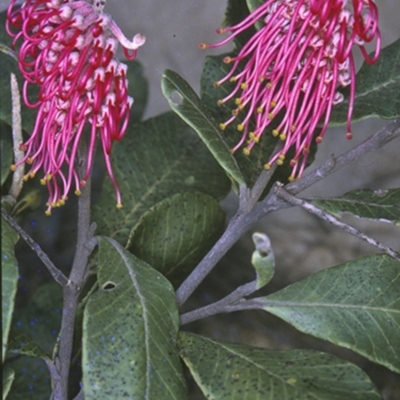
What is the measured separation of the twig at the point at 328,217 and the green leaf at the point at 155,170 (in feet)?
0.73

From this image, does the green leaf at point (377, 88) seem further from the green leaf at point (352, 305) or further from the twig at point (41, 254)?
the twig at point (41, 254)

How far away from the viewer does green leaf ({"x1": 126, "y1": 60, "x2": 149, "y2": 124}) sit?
948 millimetres

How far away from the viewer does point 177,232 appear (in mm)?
755

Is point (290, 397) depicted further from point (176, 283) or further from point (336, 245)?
point (336, 245)

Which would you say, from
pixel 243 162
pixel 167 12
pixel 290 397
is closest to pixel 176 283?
pixel 243 162

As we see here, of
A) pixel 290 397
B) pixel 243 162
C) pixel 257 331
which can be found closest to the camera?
pixel 290 397

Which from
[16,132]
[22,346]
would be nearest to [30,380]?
[22,346]

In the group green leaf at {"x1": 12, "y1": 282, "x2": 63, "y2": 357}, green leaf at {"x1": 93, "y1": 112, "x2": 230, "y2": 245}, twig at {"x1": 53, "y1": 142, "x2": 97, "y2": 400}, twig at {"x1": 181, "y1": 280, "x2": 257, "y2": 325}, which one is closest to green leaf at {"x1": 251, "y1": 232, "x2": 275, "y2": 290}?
twig at {"x1": 181, "y1": 280, "x2": 257, "y2": 325}

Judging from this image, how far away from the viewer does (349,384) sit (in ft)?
1.93

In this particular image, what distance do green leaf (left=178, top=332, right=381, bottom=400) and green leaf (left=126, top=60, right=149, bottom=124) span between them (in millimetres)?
411

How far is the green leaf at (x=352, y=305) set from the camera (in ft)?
2.04

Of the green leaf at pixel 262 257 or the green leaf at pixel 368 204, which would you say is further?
the green leaf at pixel 368 204

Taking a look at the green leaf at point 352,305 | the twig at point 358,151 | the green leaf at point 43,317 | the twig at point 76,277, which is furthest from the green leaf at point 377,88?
the green leaf at point 43,317

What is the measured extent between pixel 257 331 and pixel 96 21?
1.96 feet
